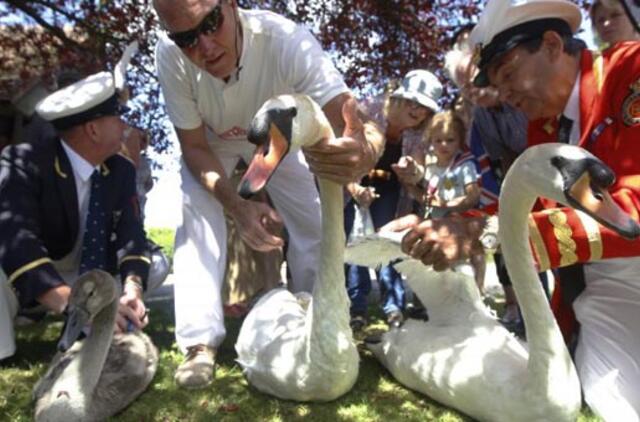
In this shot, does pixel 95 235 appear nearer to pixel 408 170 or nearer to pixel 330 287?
pixel 330 287

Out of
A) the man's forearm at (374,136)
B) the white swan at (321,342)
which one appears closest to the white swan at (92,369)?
the white swan at (321,342)

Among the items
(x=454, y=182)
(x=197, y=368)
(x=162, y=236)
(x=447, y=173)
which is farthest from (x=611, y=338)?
(x=162, y=236)

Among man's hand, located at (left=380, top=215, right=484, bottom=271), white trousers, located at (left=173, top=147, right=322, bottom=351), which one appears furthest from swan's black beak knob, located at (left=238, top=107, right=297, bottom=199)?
white trousers, located at (left=173, top=147, right=322, bottom=351)

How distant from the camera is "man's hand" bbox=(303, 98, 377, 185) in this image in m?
3.14

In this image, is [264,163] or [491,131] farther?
[491,131]

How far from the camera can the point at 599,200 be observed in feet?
7.70

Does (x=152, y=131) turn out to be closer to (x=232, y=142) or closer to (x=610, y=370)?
(x=232, y=142)

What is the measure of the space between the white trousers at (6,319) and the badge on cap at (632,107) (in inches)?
148

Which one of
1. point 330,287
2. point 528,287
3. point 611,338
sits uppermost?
point 528,287

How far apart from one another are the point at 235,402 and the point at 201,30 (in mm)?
2101

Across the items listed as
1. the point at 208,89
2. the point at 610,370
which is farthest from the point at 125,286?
the point at 610,370

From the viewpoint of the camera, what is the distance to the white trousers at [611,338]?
121 inches

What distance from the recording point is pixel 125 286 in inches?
170

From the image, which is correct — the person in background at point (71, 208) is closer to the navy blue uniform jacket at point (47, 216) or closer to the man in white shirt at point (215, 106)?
the navy blue uniform jacket at point (47, 216)
